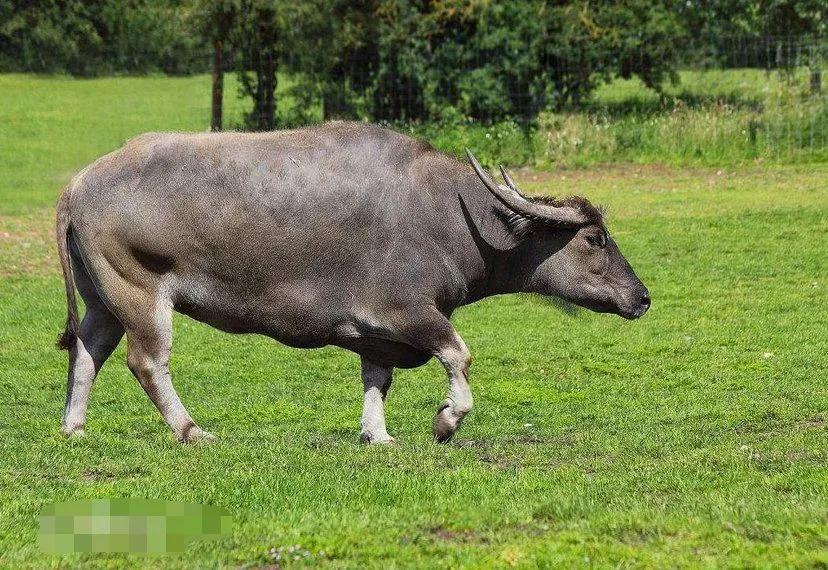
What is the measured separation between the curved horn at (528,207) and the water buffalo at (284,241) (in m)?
0.02

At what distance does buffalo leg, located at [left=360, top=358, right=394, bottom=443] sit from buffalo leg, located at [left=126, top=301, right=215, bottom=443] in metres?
1.15

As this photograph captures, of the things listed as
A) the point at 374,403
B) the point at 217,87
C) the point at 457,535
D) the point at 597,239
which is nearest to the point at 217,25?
the point at 217,87

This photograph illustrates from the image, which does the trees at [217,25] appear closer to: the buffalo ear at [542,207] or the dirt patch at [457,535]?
the buffalo ear at [542,207]

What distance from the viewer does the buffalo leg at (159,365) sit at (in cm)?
1007

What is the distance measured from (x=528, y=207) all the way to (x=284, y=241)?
72.2 inches

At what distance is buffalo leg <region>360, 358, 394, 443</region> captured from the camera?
10.4 metres

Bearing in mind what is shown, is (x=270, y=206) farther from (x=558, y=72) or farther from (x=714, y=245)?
(x=558, y=72)

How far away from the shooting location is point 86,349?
Result: 10695 mm

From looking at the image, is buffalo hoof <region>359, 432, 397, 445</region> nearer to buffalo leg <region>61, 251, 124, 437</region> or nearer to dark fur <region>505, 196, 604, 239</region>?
dark fur <region>505, 196, 604, 239</region>

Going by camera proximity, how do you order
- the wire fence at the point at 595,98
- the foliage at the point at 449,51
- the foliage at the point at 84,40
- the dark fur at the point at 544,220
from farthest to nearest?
the foliage at the point at 84,40, the foliage at the point at 449,51, the wire fence at the point at 595,98, the dark fur at the point at 544,220

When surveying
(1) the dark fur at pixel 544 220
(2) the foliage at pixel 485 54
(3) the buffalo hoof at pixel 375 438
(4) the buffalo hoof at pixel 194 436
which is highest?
(2) the foliage at pixel 485 54

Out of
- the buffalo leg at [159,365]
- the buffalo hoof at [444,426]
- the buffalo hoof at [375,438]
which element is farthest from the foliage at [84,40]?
the buffalo hoof at [444,426]

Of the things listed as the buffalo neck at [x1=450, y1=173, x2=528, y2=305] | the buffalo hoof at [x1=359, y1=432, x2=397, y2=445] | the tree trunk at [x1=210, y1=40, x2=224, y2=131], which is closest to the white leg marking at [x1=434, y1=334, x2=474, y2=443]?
the buffalo hoof at [x1=359, y1=432, x2=397, y2=445]

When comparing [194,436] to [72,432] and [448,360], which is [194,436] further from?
[448,360]
